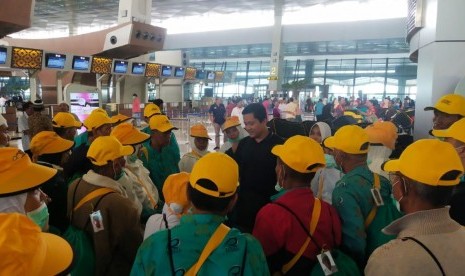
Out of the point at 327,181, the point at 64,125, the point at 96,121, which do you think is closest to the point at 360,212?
the point at 327,181

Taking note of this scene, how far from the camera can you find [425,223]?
1.40 m

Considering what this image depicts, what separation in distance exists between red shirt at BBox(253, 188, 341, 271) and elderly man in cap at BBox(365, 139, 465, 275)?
428 mm

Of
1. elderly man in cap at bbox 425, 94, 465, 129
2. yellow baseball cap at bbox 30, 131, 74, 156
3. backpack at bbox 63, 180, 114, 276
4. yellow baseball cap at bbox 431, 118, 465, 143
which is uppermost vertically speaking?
elderly man in cap at bbox 425, 94, 465, 129

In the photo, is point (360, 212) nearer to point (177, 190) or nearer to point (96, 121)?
point (177, 190)

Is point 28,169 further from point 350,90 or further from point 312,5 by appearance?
point 350,90

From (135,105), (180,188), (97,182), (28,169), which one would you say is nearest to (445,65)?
(180,188)

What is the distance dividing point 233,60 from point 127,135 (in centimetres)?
2771

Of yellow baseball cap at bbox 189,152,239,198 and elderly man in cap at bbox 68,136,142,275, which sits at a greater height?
yellow baseball cap at bbox 189,152,239,198

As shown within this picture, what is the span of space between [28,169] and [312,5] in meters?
20.9

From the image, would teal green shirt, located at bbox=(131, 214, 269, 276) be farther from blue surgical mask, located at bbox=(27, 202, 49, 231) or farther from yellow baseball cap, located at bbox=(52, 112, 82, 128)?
yellow baseball cap, located at bbox=(52, 112, 82, 128)

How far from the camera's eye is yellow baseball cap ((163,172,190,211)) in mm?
2055

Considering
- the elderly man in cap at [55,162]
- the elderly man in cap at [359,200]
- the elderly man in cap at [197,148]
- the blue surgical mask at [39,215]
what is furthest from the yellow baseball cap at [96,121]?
the elderly man in cap at [359,200]

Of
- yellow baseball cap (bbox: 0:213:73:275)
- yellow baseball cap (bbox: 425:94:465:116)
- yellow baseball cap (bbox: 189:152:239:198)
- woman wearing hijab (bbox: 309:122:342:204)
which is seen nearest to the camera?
yellow baseball cap (bbox: 0:213:73:275)

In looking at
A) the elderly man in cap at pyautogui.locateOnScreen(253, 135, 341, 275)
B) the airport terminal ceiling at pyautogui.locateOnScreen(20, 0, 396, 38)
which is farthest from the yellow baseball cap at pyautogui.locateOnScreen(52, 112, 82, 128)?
the airport terminal ceiling at pyautogui.locateOnScreen(20, 0, 396, 38)
